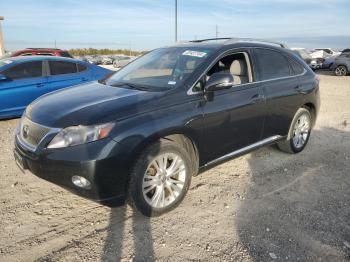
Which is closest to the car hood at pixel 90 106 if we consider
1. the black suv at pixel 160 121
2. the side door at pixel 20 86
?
the black suv at pixel 160 121

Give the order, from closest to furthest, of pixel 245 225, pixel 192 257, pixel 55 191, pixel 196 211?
pixel 192 257, pixel 245 225, pixel 196 211, pixel 55 191

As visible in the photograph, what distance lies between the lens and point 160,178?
3531 mm

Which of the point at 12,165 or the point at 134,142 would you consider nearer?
the point at 134,142

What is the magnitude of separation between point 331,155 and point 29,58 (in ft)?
21.1

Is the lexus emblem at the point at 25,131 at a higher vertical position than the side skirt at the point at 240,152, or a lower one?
higher

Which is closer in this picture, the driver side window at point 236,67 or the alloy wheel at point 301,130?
the driver side window at point 236,67

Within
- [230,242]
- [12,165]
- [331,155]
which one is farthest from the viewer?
[331,155]

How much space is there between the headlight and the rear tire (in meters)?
3.17

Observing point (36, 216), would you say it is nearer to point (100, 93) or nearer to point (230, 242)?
point (100, 93)

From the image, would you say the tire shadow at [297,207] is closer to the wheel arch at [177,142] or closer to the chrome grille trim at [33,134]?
the wheel arch at [177,142]

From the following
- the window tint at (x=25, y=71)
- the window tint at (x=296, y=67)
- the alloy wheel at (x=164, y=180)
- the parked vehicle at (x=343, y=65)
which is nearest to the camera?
the alloy wheel at (x=164, y=180)

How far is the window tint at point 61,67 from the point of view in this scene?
26.0ft

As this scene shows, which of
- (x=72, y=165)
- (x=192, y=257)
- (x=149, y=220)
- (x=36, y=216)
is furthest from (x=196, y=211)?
(x=36, y=216)

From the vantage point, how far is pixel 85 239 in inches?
126
